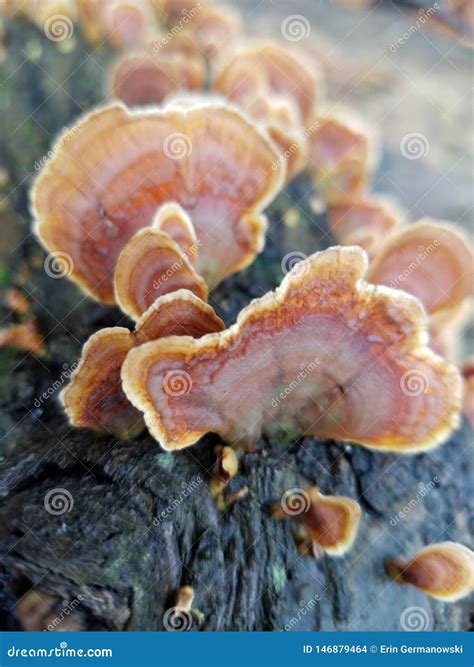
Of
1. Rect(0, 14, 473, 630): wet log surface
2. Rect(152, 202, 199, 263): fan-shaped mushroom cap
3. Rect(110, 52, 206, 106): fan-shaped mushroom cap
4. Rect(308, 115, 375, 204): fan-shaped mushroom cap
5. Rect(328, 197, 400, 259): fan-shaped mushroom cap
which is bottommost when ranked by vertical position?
Rect(0, 14, 473, 630): wet log surface

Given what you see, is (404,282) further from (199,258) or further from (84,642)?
(84,642)

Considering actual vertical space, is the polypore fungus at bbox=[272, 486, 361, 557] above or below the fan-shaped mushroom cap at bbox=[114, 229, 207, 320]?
below

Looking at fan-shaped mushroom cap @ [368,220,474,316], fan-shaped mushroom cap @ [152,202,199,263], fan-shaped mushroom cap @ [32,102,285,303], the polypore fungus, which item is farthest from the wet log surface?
fan-shaped mushroom cap @ [368,220,474,316]

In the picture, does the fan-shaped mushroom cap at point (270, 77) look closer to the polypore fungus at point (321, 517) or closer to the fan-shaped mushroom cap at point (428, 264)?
the fan-shaped mushroom cap at point (428, 264)

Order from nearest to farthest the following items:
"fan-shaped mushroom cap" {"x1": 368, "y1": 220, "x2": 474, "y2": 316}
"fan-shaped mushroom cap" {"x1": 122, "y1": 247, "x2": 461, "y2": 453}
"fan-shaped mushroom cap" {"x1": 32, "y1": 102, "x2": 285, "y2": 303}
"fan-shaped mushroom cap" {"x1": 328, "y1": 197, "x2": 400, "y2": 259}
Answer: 1. "fan-shaped mushroom cap" {"x1": 122, "y1": 247, "x2": 461, "y2": 453}
2. "fan-shaped mushroom cap" {"x1": 32, "y1": 102, "x2": 285, "y2": 303}
3. "fan-shaped mushroom cap" {"x1": 368, "y1": 220, "x2": 474, "y2": 316}
4. "fan-shaped mushroom cap" {"x1": 328, "y1": 197, "x2": 400, "y2": 259}

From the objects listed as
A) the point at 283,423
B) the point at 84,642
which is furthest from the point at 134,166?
Answer: the point at 84,642

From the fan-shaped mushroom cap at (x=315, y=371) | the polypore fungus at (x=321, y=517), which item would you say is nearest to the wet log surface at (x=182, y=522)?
the polypore fungus at (x=321, y=517)

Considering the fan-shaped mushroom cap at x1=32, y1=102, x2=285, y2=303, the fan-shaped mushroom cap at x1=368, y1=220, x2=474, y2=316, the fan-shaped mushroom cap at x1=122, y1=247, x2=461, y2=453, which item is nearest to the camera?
the fan-shaped mushroom cap at x1=122, y1=247, x2=461, y2=453

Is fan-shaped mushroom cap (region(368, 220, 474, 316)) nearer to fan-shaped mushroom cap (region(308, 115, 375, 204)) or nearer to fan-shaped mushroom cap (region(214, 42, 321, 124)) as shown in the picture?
fan-shaped mushroom cap (region(308, 115, 375, 204))
